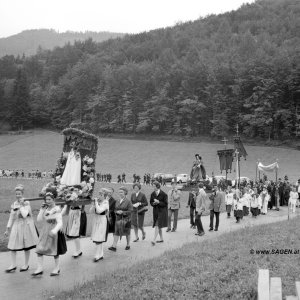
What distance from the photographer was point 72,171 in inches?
494

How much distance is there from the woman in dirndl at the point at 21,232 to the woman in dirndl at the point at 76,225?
1012 millimetres

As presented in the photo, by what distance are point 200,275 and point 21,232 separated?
396 centimetres

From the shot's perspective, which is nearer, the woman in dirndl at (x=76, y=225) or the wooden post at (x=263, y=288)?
the wooden post at (x=263, y=288)

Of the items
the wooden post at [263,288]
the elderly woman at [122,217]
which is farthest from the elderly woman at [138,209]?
the wooden post at [263,288]

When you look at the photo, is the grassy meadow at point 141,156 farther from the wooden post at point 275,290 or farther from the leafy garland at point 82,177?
the wooden post at point 275,290

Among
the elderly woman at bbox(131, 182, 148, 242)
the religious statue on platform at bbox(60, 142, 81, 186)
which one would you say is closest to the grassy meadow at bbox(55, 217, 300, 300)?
the elderly woman at bbox(131, 182, 148, 242)

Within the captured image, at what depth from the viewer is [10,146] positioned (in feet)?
231

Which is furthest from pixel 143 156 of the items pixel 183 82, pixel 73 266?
pixel 73 266

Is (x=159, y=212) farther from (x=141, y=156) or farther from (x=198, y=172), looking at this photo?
(x=141, y=156)

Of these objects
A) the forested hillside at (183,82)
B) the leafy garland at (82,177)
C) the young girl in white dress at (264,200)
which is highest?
the forested hillside at (183,82)

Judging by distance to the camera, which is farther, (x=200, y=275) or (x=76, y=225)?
(x=76, y=225)

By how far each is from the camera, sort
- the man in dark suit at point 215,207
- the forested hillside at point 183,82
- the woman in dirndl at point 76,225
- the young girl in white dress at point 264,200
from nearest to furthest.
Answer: the woman in dirndl at point 76,225 < the man in dark suit at point 215,207 < the young girl in white dress at point 264,200 < the forested hillside at point 183,82

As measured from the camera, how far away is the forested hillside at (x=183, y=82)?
63.9 m

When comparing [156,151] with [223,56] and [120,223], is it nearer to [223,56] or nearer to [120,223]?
[223,56]
